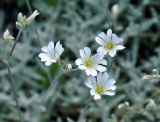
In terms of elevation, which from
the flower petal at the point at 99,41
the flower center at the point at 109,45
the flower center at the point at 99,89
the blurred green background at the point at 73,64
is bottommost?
the flower center at the point at 99,89

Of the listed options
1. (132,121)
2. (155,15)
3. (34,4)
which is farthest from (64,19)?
(132,121)

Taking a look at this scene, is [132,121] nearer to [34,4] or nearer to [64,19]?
[64,19]

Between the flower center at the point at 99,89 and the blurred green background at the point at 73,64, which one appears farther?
the blurred green background at the point at 73,64

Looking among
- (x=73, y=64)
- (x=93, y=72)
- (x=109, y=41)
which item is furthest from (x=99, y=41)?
(x=73, y=64)

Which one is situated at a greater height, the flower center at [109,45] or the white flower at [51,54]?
the flower center at [109,45]

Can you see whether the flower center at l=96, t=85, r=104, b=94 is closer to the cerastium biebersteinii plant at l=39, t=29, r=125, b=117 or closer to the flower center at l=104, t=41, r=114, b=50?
the cerastium biebersteinii plant at l=39, t=29, r=125, b=117

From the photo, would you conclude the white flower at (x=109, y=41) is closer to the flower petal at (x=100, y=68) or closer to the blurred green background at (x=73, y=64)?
the flower petal at (x=100, y=68)

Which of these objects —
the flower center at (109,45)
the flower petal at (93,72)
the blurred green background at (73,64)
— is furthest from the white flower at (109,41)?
the blurred green background at (73,64)
